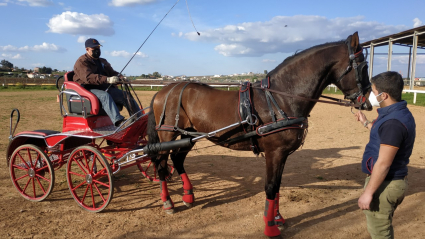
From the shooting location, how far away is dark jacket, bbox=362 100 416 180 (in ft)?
7.29

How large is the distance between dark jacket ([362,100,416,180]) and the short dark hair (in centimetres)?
8

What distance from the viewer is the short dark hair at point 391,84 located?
229 cm

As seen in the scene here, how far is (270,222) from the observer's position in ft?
12.1

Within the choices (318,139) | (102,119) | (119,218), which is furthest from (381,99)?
(318,139)

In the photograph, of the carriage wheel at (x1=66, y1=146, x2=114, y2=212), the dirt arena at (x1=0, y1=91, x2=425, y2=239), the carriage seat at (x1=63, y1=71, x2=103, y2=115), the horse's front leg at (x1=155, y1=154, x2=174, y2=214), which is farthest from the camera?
the carriage seat at (x1=63, y1=71, x2=103, y2=115)

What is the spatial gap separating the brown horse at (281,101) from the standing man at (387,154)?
1079 millimetres

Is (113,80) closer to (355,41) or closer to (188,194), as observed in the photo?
(188,194)

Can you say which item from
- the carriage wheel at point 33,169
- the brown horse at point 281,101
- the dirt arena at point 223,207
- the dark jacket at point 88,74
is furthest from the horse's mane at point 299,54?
the carriage wheel at point 33,169

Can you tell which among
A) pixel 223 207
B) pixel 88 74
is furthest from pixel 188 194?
pixel 88 74

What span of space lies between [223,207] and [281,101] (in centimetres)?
203

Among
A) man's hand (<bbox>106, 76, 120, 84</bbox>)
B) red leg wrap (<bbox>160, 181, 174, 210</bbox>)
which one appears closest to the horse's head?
red leg wrap (<bbox>160, 181, 174, 210</bbox>)

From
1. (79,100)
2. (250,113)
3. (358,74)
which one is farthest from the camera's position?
(79,100)

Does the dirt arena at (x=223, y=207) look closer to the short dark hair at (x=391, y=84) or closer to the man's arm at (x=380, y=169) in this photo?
the man's arm at (x=380, y=169)

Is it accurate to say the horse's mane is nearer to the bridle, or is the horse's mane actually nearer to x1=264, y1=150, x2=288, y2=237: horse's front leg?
the bridle
